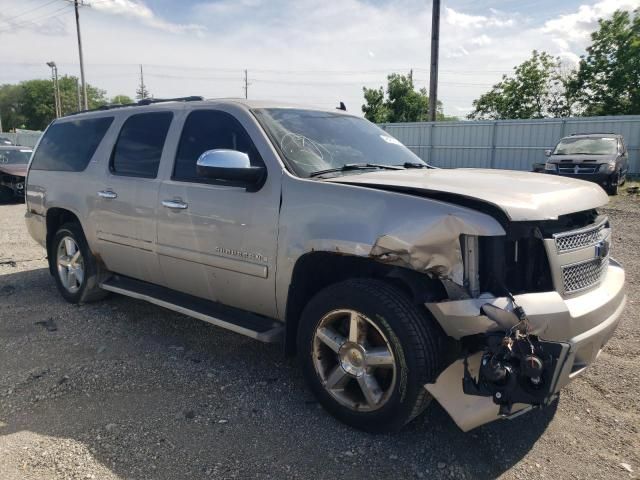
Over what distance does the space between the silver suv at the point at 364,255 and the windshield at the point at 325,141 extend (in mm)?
16

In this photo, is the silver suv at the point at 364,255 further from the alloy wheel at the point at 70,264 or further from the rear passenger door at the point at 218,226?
the alloy wheel at the point at 70,264

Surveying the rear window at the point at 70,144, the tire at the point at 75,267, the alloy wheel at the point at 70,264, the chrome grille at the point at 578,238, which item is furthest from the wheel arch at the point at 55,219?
the chrome grille at the point at 578,238

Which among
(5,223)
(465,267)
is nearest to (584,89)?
(5,223)

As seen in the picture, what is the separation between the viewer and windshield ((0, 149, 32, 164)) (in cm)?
1452

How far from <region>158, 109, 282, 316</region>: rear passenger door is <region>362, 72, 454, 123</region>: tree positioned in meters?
35.1

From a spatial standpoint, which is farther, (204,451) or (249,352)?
(249,352)

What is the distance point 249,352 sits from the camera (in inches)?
163

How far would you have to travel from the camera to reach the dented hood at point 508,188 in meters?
2.49

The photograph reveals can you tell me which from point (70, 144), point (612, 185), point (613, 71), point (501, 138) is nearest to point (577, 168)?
point (612, 185)

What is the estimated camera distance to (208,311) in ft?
12.2

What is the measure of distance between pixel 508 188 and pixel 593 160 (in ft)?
43.4

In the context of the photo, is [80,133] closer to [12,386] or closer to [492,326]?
[12,386]

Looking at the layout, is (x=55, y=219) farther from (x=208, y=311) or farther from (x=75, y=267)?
(x=208, y=311)

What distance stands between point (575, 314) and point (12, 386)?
361 centimetres
